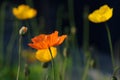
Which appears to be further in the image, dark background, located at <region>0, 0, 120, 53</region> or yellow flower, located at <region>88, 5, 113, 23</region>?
dark background, located at <region>0, 0, 120, 53</region>

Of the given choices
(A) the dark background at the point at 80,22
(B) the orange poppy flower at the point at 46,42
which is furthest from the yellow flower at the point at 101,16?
(A) the dark background at the point at 80,22

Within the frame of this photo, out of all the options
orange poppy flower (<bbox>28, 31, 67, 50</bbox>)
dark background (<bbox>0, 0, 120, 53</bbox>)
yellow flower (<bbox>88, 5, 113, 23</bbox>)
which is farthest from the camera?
dark background (<bbox>0, 0, 120, 53</bbox>)

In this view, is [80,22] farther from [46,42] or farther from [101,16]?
[46,42]

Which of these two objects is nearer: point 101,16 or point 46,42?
point 46,42

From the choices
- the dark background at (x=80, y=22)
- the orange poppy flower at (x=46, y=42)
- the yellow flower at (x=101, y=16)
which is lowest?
the dark background at (x=80, y=22)

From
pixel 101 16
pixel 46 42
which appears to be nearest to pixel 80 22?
pixel 101 16

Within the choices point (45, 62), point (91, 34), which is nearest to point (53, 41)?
point (45, 62)

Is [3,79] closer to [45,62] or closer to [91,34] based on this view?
[91,34]

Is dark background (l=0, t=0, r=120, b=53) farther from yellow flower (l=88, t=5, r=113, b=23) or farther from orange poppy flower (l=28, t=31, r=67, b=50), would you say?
orange poppy flower (l=28, t=31, r=67, b=50)

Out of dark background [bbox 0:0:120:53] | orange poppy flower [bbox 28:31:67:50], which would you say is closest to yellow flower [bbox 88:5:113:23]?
orange poppy flower [bbox 28:31:67:50]

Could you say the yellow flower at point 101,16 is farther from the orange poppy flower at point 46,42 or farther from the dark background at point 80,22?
the dark background at point 80,22

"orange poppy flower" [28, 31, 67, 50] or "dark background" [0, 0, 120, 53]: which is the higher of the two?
"orange poppy flower" [28, 31, 67, 50]
